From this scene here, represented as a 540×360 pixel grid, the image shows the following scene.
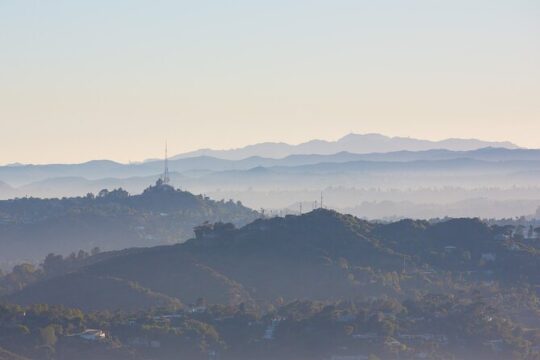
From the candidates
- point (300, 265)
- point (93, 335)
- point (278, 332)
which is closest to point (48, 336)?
point (93, 335)

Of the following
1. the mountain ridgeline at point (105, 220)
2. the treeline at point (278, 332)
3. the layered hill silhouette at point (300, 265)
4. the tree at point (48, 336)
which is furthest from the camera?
the mountain ridgeline at point (105, 220)

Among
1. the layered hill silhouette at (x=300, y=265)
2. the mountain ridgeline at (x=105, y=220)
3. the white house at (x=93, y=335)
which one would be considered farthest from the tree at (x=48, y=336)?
the mountain ridgeline at (x=105, y=220)

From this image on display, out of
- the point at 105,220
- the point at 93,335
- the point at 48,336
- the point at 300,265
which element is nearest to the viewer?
the point at 48,336

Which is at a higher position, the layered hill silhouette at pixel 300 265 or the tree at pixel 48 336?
the layered hill silhouette at pixel 300 265

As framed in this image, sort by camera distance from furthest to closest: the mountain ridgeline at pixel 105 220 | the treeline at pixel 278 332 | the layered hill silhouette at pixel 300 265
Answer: the mountain ridgeline at pixel 105 220
the layered hill silhouette at pixel 300 265
the treeline at pixel 278 332

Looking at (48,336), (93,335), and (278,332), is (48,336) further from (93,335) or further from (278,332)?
(278,332)

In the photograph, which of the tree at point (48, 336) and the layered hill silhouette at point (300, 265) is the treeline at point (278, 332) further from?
the layered hill silhouette at point (300, 265)

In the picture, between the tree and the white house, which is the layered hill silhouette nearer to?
the white house
